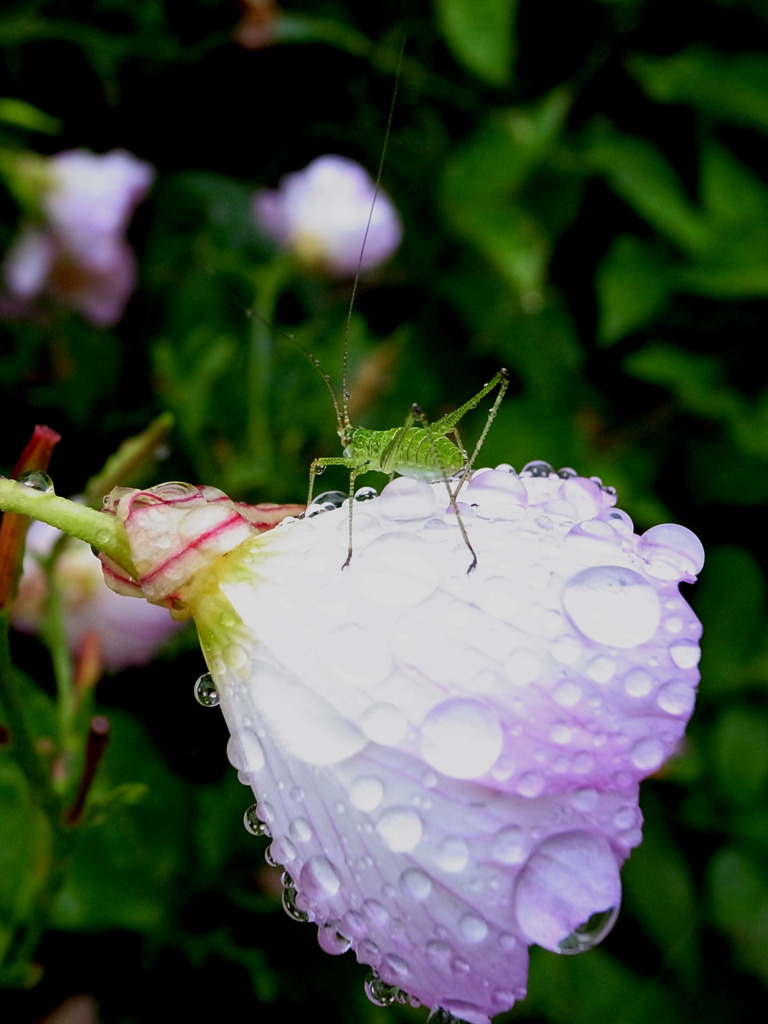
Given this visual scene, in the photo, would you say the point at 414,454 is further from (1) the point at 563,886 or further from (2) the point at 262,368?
(2) the point at 262,368

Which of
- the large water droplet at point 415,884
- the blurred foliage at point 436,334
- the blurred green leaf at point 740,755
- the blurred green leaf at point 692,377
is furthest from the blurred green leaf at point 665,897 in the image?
the large water droplet at point 415,884

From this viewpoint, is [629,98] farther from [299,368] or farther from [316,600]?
[316,600]

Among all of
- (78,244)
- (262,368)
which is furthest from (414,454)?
(78,244)

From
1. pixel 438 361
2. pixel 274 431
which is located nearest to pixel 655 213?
pixel 438 361

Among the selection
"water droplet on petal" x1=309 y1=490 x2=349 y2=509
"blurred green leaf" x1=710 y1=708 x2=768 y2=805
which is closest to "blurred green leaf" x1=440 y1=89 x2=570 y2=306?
"blurred green leaf" x1=710 y1=708 x2=768 y2=805

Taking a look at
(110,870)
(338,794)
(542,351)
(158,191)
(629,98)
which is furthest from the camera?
(629,98)

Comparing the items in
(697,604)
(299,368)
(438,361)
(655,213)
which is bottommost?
(697,604)

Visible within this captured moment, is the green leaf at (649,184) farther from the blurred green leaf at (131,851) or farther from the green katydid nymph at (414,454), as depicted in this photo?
the blurred green leaf at (131,851)
